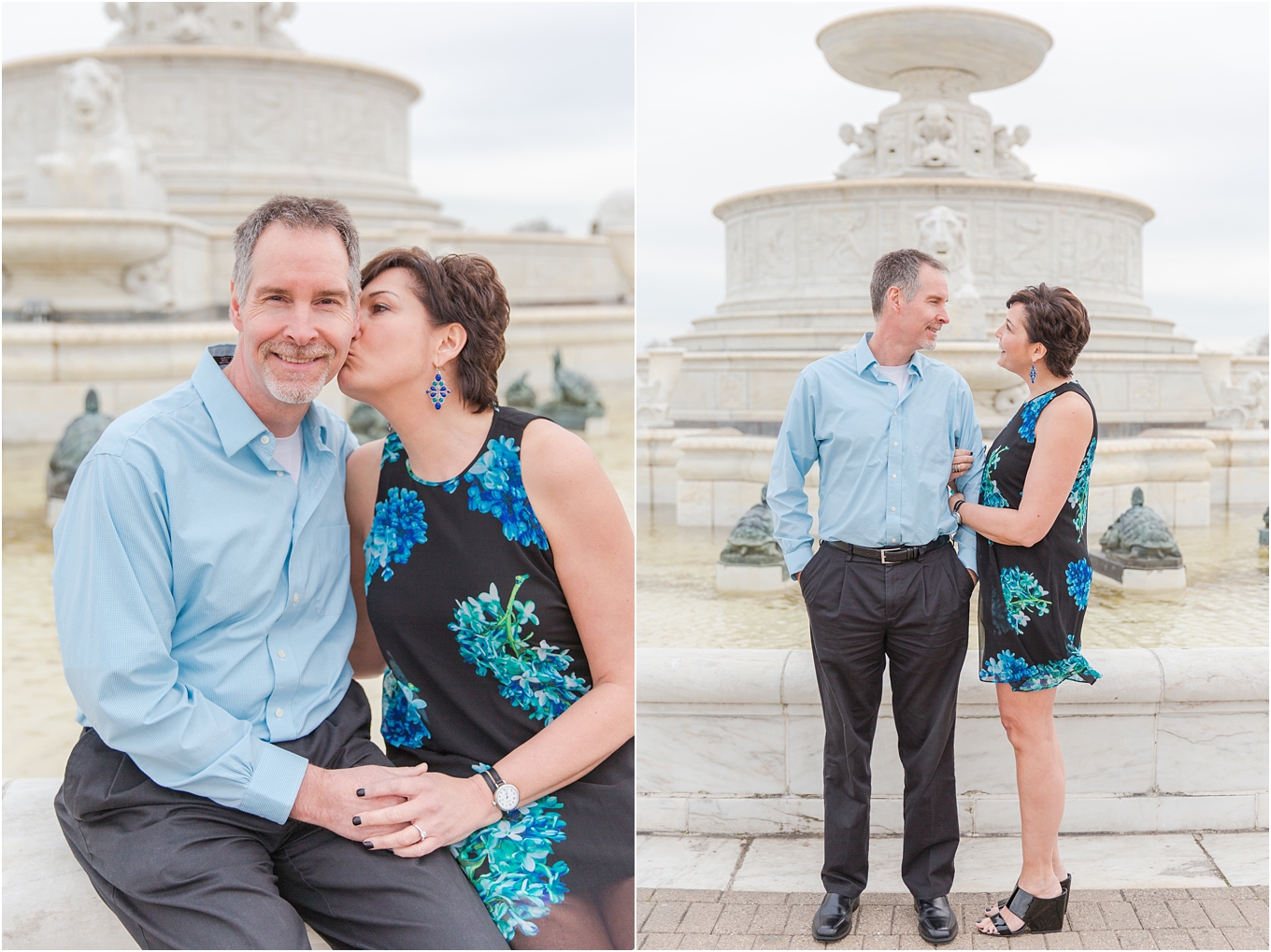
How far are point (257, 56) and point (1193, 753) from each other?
20.1 metres

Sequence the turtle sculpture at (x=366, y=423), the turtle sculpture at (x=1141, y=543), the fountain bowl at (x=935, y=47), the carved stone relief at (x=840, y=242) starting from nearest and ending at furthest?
the turtle sculpture at (x=1141, y=543) < the turtle sculpture at (x=366, y=423) < the fountain bowl at (x=935, y=47) < the carved stone relief at (x=840, y=242)

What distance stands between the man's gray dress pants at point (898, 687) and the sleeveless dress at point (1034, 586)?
11 centimetres

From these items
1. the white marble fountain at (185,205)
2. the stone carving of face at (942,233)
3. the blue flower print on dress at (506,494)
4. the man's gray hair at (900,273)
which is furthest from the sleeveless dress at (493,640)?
the white marble fountain at (185,205)

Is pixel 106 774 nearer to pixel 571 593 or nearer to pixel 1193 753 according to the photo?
pixel 571 593

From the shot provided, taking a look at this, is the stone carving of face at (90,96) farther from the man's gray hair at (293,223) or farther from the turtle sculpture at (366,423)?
the man's gray hair at (293,223)

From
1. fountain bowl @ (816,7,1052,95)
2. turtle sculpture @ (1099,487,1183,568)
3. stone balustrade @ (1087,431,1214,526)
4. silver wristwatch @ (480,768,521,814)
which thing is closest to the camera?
silver wristwatch @ (480,768,521,814)

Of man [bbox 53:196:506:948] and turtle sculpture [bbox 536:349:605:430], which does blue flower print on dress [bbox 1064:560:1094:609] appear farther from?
turtle sculpture [bbox 536:349:605:430]

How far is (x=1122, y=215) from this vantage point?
15898mm

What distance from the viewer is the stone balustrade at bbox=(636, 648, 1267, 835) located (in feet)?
11.1

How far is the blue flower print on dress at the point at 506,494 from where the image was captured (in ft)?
7.57

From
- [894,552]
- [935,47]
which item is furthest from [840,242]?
[894,552]

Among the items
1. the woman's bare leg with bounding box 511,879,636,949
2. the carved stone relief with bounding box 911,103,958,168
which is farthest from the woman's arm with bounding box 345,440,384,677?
the carved stone relief with bounding box 911,103,958,168

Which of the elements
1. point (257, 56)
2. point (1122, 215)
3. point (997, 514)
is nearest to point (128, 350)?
point (997, 514)

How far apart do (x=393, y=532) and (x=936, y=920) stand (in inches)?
72.5
